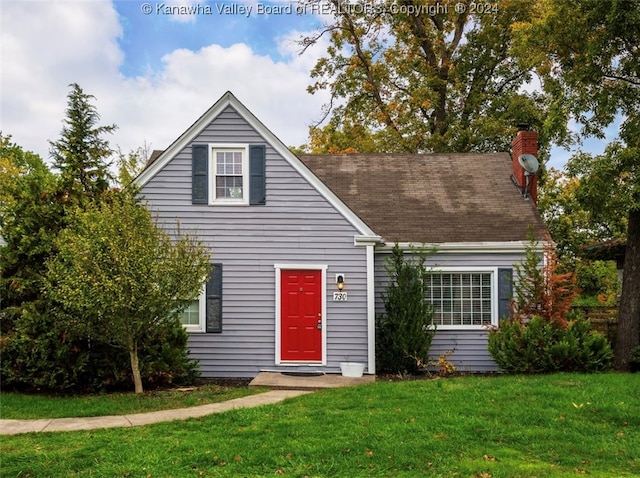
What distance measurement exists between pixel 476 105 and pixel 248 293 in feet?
51.7

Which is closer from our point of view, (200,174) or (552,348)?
(552,348)

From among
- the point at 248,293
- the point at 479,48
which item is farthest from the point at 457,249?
the point at 479,48

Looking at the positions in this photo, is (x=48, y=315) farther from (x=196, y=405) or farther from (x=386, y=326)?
(x=386, y=326)

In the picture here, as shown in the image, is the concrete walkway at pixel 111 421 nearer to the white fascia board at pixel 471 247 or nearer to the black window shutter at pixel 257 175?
the black window shutter at pixel 257 175

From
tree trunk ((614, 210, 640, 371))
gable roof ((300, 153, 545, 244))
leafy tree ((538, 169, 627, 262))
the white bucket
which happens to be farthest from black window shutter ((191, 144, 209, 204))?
leafy tree ((538, 169, 627, 262))

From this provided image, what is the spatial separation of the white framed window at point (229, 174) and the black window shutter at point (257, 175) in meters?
0.10

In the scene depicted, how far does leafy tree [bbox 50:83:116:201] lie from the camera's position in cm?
1139

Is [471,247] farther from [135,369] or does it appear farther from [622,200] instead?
[135,369]

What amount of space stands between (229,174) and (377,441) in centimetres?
750

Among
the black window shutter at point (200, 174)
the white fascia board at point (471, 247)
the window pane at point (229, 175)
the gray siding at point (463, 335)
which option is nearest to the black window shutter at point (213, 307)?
the black window shutter at point (200, 174)

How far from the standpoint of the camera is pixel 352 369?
38.9ft

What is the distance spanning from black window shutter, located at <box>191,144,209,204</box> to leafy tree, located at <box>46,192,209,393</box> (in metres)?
2.32

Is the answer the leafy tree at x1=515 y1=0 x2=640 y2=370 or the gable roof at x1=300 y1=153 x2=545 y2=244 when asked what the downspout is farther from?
the leafy tree at x1=515 y1=0 x2=640 y2=370

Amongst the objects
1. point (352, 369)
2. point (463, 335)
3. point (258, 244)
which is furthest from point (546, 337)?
point (258, 244)
